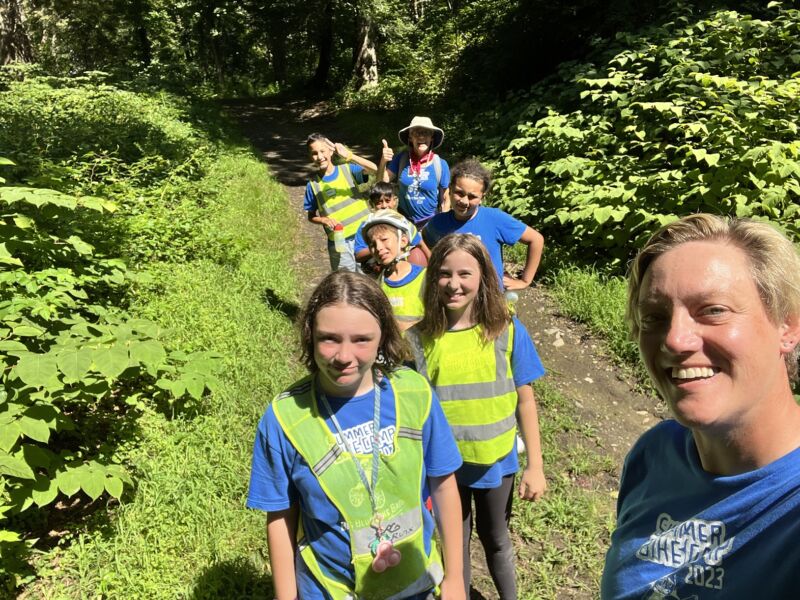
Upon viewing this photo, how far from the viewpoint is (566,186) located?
677 centimetres

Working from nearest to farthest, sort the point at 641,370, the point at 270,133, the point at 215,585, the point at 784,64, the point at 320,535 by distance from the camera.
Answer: the point at 320,535 → the point at 215,585 → the point at 641,370 → the point at 784,64 → the point at 270,133

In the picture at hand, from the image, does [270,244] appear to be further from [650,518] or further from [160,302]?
[650,518]

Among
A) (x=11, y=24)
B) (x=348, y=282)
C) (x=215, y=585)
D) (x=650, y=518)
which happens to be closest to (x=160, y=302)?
(x=215, y=585)

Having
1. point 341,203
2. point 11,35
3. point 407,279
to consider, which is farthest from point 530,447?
point 11,35

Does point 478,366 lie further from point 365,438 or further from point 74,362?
point 74,362

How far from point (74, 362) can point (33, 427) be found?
329 mm

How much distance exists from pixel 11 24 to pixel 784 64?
723 inches

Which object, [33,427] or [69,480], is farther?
[69,480]

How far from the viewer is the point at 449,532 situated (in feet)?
6.44

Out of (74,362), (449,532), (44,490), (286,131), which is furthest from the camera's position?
(286,131)

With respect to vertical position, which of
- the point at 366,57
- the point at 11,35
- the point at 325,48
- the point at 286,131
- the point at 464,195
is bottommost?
the point at 464,195

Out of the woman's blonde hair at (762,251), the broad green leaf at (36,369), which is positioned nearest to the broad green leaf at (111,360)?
the broad green leaf at (36,369)

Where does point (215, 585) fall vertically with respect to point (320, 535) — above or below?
below

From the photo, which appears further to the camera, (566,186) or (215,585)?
(566,186)
